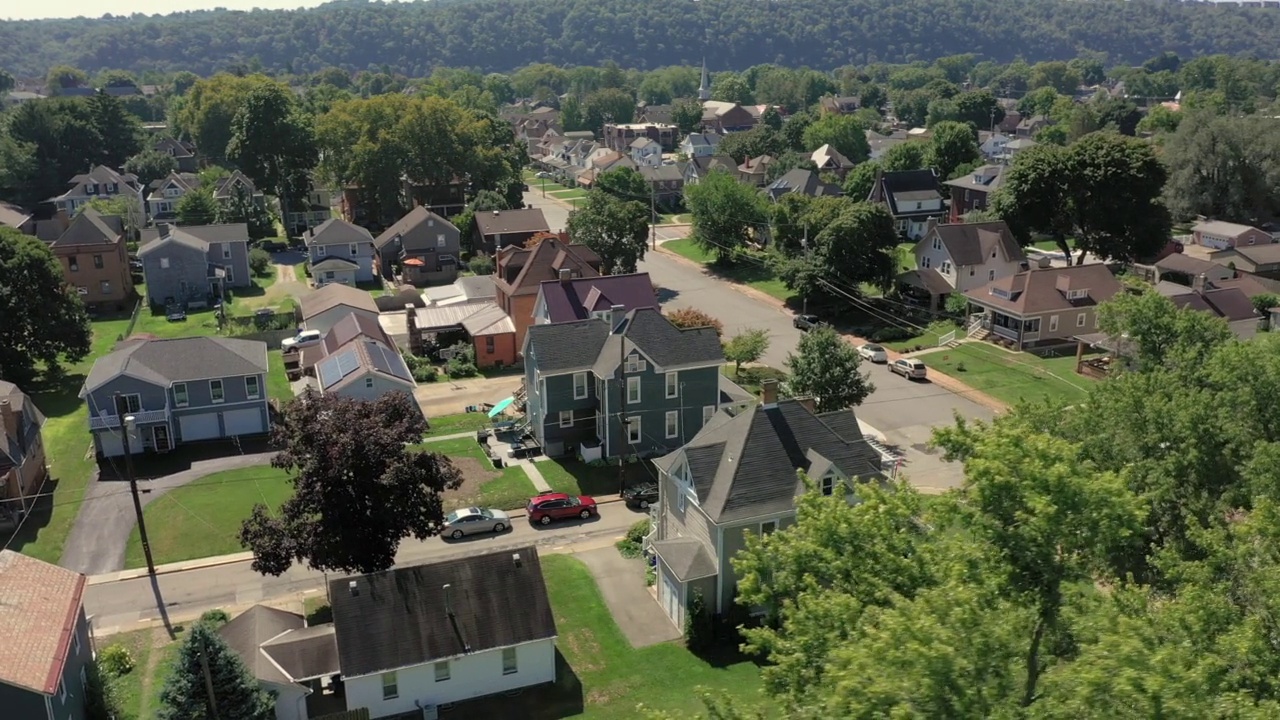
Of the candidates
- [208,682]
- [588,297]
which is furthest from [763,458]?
[588,297]

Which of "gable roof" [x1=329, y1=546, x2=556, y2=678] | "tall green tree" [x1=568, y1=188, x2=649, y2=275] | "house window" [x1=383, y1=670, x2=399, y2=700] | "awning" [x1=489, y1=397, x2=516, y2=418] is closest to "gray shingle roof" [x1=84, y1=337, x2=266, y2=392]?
"awning" [x1=489, y1=397, x2=516, y2=418]

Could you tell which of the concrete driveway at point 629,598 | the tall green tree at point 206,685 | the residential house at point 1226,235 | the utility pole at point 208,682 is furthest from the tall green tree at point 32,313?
the residential house at point 1226,235

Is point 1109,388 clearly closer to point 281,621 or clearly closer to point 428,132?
point 281,621

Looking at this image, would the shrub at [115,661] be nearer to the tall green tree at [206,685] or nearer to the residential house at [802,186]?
the tall green tree at [206,685]

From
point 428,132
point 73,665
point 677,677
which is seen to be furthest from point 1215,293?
point 428,132

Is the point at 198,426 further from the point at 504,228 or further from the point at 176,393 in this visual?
the point at 504,228

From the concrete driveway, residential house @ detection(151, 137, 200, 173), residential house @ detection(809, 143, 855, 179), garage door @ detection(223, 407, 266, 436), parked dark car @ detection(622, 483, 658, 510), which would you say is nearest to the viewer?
the concrete driveway

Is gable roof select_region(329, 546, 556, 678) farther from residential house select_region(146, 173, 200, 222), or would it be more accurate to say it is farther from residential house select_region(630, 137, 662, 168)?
residential house select_region(630, 137, 662, 168)
